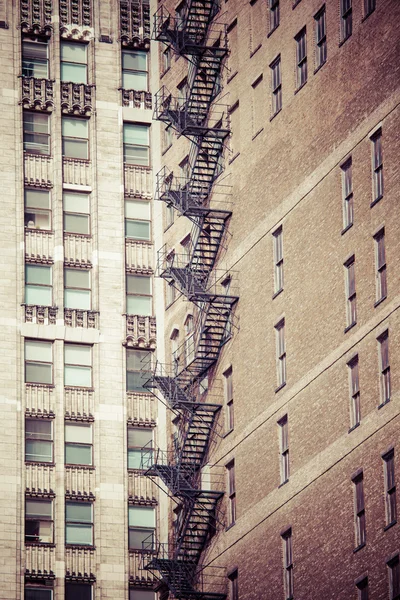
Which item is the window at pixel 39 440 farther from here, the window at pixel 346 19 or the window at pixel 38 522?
the window at pixel 346 19

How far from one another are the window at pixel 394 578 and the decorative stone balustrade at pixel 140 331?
1229 inches

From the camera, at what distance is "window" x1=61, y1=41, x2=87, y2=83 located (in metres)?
112

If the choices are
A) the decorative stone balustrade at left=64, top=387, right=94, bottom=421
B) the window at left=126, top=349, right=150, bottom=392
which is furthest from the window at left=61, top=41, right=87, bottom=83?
the decorative stone balustrade at left=64, top=387, right=94, bottom=421

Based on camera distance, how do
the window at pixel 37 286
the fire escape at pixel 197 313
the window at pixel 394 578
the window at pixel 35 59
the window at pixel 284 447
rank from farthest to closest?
the window at pixel 35 59 → the window at pixel 37 286 → the fire escape at pixel 197 313 → the window at pixel 284 447 → the window at pixel 394 578

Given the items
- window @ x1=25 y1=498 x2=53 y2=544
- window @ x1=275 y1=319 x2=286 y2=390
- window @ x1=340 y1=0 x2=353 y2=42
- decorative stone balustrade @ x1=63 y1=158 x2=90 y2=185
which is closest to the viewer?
window @ x1=340 y1=0 x2=353 y2=42

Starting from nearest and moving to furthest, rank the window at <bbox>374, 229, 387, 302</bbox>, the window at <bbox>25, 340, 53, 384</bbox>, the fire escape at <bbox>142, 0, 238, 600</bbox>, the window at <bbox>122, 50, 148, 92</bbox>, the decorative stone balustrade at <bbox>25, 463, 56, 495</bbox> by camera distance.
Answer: the window at <bbox>374, 229, 387, 302</bbox>, the fire escape at <bbox>142, 0, 238, 600</bbox>, the decorative stone balustrade at <bbox>25, 463, 56, 495</bbox>, the window at <bbox>25, 340, 53, 384</bbox>, the window at <bbox>122, 50, 148, 92</bbox>

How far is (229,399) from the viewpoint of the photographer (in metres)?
95.9

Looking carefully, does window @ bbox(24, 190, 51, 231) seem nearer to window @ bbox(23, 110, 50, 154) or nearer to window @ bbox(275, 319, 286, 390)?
window @ bbox(23, 110, 50, 154)

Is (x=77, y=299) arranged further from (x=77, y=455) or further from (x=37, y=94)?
(x=37, y=94)

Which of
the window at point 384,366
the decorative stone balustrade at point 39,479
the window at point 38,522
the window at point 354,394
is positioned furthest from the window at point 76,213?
the window at point 384,366

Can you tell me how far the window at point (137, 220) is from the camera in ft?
361

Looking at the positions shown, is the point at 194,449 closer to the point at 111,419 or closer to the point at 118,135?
the point at 111,419

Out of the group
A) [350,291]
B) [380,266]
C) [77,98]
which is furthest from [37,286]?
[380,266]

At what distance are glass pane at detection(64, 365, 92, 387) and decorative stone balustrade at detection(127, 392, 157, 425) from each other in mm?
2056
